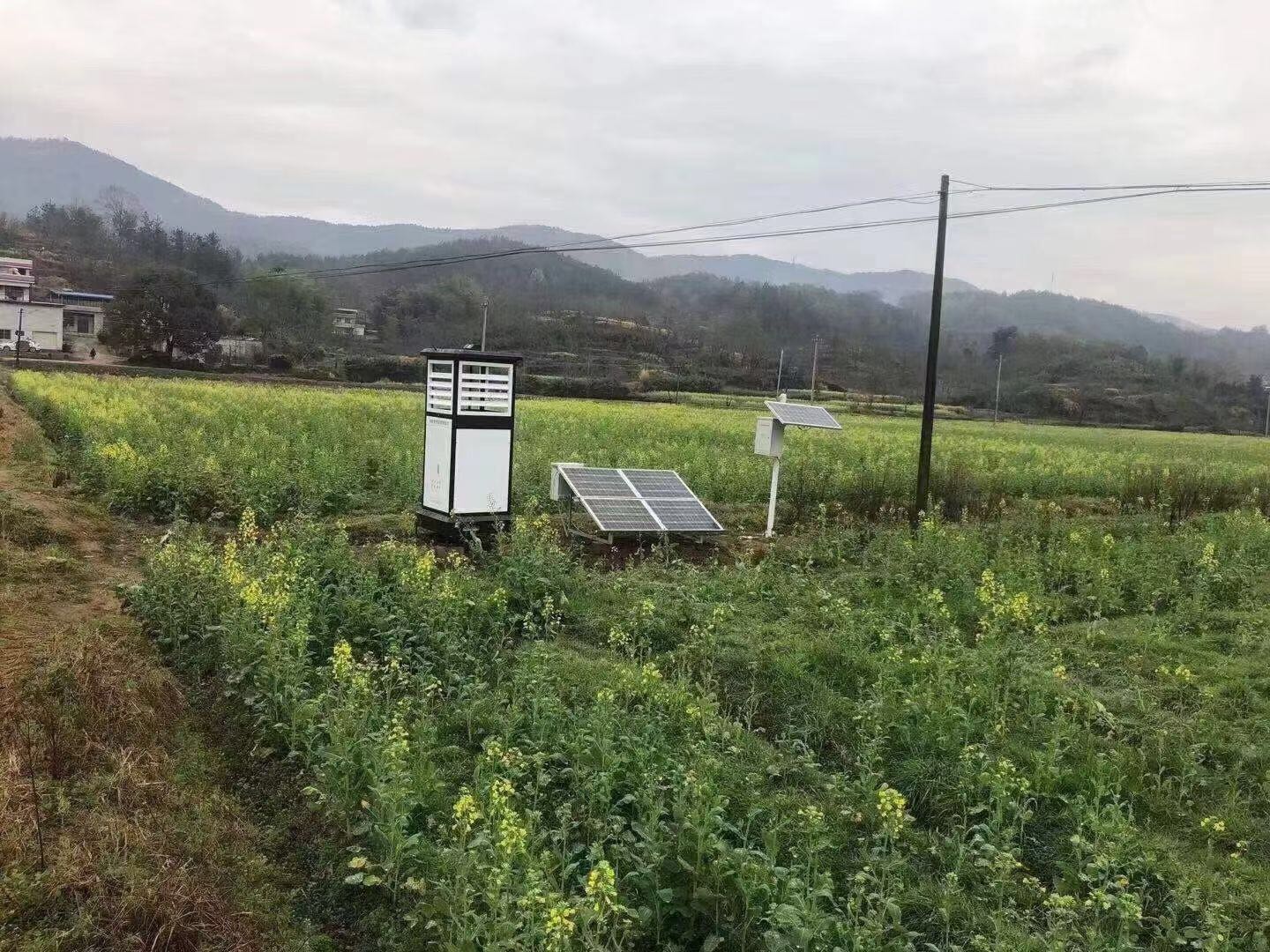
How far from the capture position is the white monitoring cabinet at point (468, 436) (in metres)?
11.4

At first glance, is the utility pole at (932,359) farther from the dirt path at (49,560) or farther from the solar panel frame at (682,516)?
the dirt path at (49,560)

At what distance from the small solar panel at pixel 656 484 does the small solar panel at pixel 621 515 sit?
0.39 meters

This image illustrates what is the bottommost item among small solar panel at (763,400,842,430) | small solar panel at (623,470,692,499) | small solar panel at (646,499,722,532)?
small solar panel at (646,499,722,532)

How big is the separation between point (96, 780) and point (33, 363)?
53.2 metres

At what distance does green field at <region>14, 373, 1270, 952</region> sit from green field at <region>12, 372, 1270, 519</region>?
13.8 inches

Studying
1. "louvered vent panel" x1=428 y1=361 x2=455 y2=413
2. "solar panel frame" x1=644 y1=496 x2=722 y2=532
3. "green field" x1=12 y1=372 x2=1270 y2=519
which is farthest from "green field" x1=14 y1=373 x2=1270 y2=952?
"louvered vent panel" x1=428 y1=361 x2=455 y2=413

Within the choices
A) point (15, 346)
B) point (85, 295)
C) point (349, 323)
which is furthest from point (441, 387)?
point (349, 323)

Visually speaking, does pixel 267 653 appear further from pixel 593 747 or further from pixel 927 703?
pixel 927 703

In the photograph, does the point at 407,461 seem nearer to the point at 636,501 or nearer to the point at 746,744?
the point at 636,501

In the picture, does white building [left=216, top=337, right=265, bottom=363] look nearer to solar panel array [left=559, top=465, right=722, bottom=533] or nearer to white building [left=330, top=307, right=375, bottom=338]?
white building [left=330, top=307, right=375, bottom=338]

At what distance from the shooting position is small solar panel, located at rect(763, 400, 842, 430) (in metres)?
13.2

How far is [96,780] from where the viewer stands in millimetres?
5094

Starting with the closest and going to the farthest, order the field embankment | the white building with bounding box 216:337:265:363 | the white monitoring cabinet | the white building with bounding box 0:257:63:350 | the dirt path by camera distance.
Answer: the field embankment < the dirt path < the white monitoring cabinet < the white building with bounding box 0:257:63:350 < the white building with bounding box 216:337:265:363

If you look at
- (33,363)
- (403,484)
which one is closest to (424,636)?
(403,484)
